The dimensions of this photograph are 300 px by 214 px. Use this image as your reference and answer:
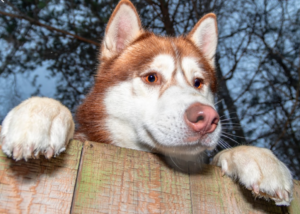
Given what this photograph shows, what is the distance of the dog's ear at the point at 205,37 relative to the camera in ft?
11.1

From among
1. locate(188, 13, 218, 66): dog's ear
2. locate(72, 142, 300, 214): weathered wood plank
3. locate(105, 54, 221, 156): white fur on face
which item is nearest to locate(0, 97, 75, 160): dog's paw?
locate(72, 142, 300, 214): weathered wood plank

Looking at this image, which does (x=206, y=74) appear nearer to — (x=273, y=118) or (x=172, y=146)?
(x=172, y=146)

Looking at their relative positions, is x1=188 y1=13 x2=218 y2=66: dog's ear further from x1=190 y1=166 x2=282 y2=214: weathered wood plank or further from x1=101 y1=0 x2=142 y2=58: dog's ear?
x1=190 y1=166 x2=282 y2=214: weathered wood plank

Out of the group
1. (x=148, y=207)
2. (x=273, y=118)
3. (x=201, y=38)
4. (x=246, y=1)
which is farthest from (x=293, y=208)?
(x=246, y=1)

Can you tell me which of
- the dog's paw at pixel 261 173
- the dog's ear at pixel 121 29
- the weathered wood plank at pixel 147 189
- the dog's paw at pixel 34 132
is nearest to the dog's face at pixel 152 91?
the dog's ear at pixel 121 29

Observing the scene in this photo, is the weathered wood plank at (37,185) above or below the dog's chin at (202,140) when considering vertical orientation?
below

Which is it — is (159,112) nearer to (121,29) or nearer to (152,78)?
(152,78)

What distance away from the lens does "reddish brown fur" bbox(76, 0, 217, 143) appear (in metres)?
2.65

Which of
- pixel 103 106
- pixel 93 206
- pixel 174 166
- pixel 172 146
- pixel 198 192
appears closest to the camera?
pixel 93 206

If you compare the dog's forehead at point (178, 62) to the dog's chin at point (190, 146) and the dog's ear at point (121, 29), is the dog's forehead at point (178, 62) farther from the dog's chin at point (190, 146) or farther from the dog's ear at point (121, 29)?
the dog's chin at point (190, 146)

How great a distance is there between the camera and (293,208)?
1.81m

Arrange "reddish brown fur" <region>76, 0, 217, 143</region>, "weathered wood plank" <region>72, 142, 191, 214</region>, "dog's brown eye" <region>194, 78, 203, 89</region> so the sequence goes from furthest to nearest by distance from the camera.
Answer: "dog's brown eye" <region>194, 78, 203, 89</region> → "reddish brown fur" <region>76, 0, 217, 143</region> → "weathered wood plank" <region>72, 142, 191, 214</region>

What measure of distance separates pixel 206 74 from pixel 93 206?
196cm

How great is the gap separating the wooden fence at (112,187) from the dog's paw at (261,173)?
71mm
